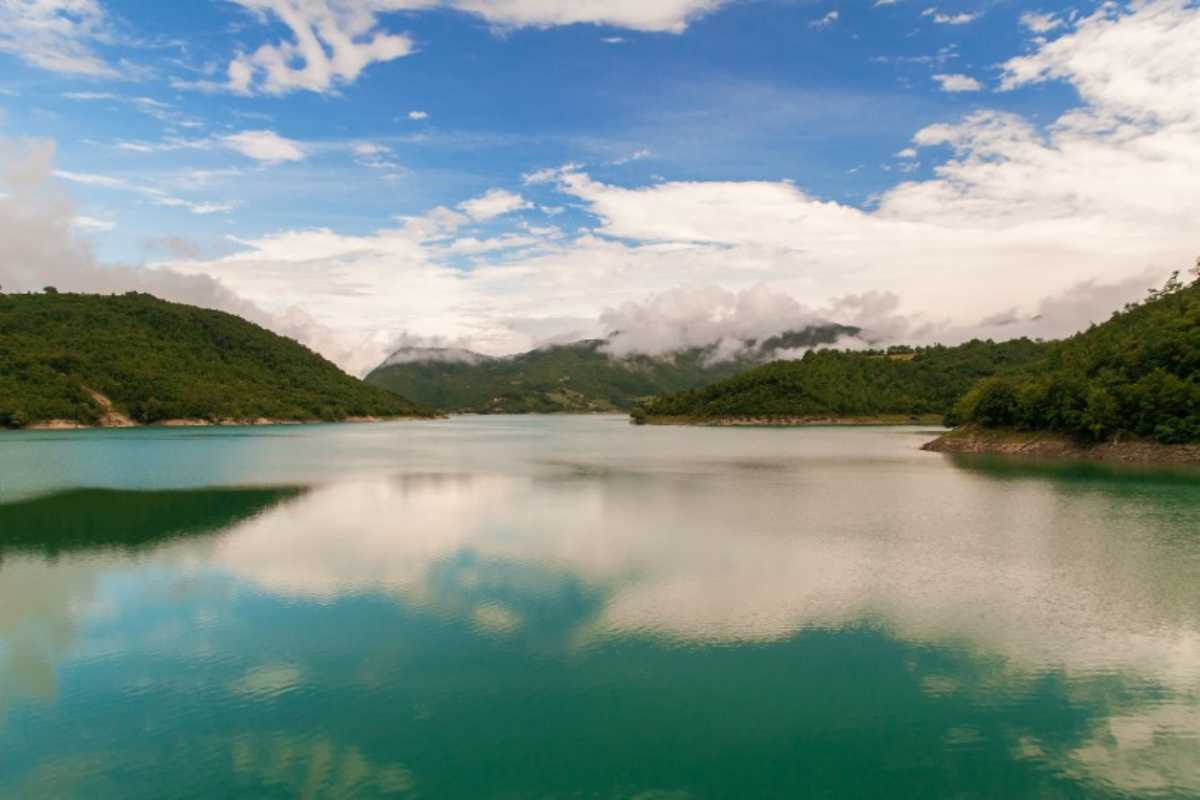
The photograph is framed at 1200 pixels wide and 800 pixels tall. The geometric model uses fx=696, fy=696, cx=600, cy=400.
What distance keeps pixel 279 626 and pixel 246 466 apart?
40937 millimetres

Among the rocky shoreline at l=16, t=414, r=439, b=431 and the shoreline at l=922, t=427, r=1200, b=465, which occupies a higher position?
the rocky shoreline at l=16, t=414, r=439, b=431

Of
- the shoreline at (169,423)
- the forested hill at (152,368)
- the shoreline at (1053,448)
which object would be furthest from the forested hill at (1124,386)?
the forested hill at (152,368)

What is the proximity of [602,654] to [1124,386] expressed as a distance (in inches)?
2197

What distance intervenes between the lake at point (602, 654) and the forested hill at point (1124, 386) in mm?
26607

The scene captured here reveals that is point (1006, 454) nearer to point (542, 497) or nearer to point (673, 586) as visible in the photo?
point (542, 497)

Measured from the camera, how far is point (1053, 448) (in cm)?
5675

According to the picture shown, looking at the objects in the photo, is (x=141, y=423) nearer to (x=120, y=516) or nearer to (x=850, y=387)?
(x=120, y=516)

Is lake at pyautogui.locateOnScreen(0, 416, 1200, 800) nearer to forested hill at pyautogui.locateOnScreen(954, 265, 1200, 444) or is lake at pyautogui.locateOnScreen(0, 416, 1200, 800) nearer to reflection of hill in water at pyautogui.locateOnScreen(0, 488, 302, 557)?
reflection of hill in water at pyautogui.locateOnScreen(0, 488, 302, 557)

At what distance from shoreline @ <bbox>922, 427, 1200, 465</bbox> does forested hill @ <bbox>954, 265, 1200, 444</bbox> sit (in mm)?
702

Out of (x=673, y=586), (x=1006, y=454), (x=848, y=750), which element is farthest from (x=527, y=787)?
(x=1006, y=454)

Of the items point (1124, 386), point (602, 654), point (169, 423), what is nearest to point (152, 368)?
point (169, 423)

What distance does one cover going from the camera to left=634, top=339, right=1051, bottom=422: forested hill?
13962 centimetres

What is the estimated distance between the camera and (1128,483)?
3950 cm

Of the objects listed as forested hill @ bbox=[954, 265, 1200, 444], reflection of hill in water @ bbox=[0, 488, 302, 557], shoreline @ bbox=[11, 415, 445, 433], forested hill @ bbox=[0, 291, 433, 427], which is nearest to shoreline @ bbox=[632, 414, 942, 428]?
forested hill @ bbox=[954, 265, 1200, 444]
